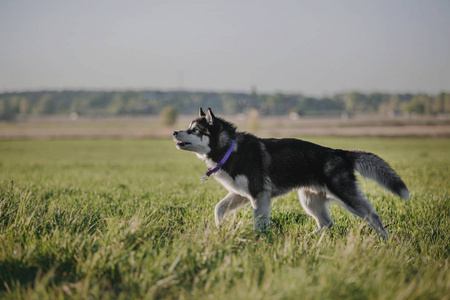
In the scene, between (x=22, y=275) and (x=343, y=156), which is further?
(x=343, y=156)

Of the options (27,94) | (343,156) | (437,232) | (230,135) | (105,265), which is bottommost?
(437,232)

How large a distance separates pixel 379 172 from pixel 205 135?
291cm

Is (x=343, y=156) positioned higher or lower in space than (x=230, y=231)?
higher

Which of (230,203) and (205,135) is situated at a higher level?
(205,135)

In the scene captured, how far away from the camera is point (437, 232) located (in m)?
5.11

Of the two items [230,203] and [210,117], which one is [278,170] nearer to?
[230,203]

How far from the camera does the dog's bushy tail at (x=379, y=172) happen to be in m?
5.06

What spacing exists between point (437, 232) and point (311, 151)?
238 centimetres

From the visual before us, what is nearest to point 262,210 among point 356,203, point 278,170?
Answer: point 278,170

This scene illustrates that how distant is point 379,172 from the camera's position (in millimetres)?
5148

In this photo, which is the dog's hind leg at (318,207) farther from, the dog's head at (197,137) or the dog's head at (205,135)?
the dog's head at (197,137)

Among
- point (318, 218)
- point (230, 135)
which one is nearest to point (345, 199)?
point (318, 218)

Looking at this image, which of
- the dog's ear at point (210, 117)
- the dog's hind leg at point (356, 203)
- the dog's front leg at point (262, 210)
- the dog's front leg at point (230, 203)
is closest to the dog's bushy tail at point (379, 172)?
the dog's hind leg at point (356, 203)

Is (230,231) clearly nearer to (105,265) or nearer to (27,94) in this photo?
(105,265)
